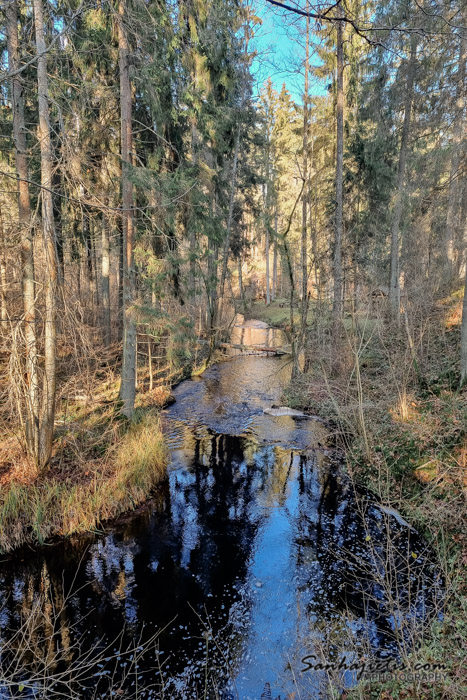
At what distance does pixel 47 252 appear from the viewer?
6301 mm

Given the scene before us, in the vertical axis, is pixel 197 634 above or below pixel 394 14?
below

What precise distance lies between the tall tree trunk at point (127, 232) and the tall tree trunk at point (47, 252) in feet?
8.03

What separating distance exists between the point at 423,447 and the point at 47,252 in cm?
737

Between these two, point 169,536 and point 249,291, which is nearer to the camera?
point 169,536

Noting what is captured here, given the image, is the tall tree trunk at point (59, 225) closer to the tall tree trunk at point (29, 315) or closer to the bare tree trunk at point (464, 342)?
the tall tree trunk at point (29, 315)

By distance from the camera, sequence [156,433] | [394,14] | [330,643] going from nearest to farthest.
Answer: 1. [330,643]
2. [156,433]
3. [394,14]

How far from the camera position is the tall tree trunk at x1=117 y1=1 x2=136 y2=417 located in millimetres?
8875

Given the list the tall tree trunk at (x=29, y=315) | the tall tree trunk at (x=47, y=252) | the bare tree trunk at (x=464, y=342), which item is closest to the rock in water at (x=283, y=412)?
the bare tree trunk at (x=464, y=342)

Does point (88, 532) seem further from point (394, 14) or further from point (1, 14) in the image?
point (394, 14)

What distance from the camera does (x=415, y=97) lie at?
46.3ft

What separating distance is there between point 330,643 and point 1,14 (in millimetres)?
11759

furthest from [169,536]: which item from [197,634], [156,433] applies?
[156,433]

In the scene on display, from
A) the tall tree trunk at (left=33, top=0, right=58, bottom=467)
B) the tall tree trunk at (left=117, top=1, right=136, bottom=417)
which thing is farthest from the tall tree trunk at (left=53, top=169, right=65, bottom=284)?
the tall tree trunk at (left=117, top=1, right=136, bottom=417)

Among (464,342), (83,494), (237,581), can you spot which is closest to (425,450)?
(464,342)
